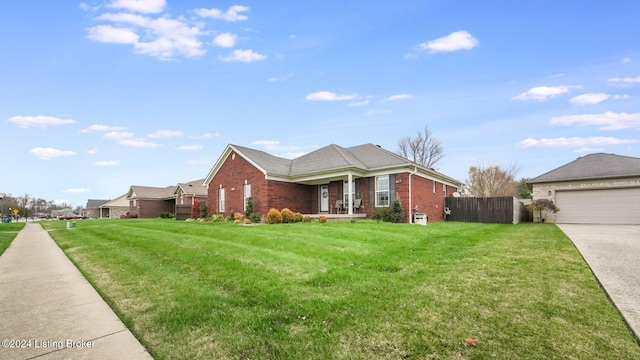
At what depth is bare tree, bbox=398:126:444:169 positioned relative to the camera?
4062cm

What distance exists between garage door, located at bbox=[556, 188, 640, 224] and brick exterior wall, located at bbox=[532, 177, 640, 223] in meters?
0.32

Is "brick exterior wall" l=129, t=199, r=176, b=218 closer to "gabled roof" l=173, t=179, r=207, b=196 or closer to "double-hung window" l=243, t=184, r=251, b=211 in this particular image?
"gabled roof" l=173, t=179, r=207, b=196

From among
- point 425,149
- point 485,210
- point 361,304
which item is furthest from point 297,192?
point 425,149

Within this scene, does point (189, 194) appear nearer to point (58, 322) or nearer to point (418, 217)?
point (418, 217)

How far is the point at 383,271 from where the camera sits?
18.6ft

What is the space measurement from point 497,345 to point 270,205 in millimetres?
17053

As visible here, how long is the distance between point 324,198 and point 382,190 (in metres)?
4.79

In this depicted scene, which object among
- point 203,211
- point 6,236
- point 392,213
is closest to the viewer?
point 6,236

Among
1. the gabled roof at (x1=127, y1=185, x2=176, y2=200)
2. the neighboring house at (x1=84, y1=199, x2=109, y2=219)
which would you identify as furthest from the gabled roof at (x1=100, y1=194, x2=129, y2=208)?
the neighboring house at (x1=84, y1=199, x2=109, y2=219)

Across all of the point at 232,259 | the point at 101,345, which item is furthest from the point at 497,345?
the point at 232,259

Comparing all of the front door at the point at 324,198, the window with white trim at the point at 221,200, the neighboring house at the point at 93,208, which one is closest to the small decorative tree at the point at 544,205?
the front door at the point at 324,198

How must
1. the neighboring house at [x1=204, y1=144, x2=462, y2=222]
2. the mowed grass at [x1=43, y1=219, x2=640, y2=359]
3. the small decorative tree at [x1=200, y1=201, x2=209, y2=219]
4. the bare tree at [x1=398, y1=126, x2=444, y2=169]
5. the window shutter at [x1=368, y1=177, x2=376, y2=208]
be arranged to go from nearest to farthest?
1. the mowed grass at [x1=43, y1=219, x2=640, y2=359]
2. the neighboring house at [x1=204, y1=144, x2=462, y2=222]
3. the window shutter at [x1=368, y1=177, x2=376, y2=208]
4. the small decorative tree at [x1=200, y1=201, x2=209, y2=219]
5. the bare tree at [x1=398, y1=126, x2=444, y2=169]

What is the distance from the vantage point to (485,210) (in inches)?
793

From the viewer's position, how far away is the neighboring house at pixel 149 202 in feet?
135
